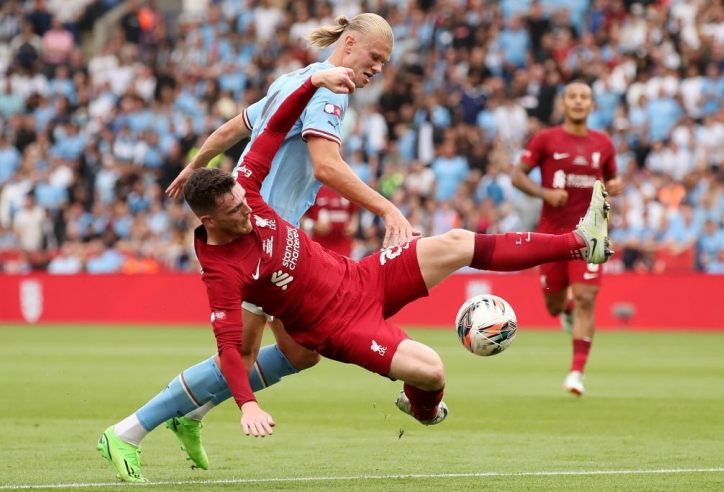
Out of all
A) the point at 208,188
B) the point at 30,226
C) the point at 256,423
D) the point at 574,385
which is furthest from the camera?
the point at 30,226

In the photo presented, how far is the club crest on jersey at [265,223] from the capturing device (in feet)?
22.6

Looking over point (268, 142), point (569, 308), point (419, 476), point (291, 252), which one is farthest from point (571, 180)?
point (291, 252)

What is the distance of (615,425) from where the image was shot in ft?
30.6

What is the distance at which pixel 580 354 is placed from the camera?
11258mm

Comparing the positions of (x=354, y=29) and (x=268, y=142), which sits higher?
(x=354, y=29)

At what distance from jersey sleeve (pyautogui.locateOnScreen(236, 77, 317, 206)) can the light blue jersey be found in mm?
140

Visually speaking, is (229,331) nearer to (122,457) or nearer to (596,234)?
(122,457)

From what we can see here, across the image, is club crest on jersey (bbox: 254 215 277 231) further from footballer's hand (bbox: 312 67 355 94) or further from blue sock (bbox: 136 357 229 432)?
blue sock (bbox: 136 357 229 432)

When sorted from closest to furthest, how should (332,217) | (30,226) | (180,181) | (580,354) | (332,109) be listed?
(332,109), (180,181), (580,354), (332,217), (30,226)

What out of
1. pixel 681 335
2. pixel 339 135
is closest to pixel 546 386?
pixel 339 135

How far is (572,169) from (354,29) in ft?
15.5

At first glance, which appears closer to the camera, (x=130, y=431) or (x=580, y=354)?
(x=130, y=431)

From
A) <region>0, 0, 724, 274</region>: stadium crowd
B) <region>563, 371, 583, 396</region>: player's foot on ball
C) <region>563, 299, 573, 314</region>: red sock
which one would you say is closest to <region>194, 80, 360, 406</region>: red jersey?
<region>563, 371, 583, 396</region>: player's foot on ball

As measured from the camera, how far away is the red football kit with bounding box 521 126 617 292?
38.8ft
